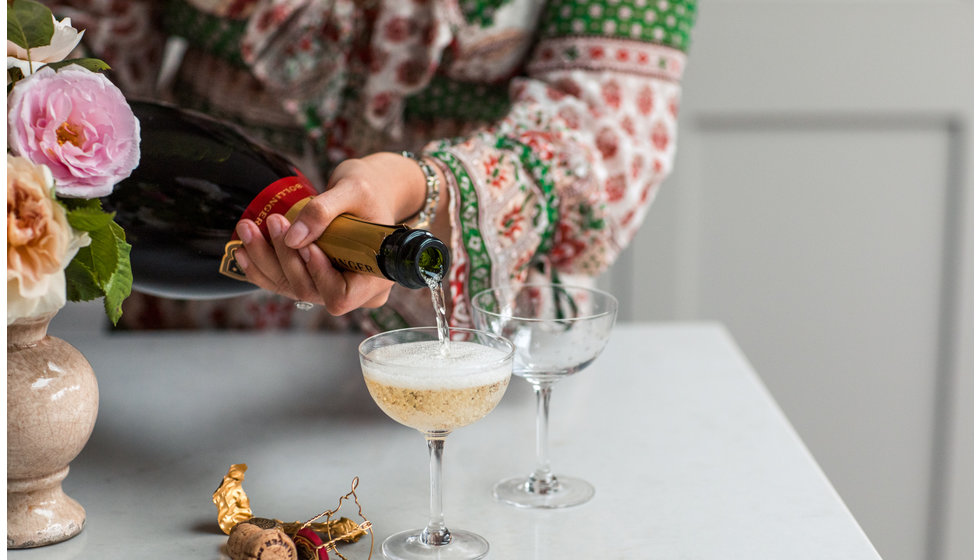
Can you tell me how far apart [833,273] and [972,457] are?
18.2 inches

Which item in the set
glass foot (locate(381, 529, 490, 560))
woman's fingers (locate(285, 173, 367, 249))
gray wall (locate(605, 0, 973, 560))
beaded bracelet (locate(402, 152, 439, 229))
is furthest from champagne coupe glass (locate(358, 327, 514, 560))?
gray wall (locate(605, 0, 973, 560))

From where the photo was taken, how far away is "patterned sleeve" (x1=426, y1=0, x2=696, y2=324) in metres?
1.06

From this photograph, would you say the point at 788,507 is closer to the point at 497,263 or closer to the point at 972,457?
the point at 497,263

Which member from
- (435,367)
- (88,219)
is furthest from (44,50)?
(435,367)

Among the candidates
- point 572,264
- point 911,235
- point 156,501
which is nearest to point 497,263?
point 572,264

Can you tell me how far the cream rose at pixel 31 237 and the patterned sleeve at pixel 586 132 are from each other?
1.57 ft

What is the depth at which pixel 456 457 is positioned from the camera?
3.09ft

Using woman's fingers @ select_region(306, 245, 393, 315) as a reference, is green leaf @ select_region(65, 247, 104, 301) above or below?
→ above

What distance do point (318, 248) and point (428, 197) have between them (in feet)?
0.60

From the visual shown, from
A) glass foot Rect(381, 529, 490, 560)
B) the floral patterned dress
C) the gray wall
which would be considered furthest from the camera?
the gray wall

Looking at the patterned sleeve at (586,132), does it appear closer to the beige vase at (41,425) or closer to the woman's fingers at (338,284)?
the woman's fingers at (338,284)

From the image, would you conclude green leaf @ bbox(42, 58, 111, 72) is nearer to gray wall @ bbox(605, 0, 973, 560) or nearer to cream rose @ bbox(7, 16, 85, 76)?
cream rose @ bbox(7, 16, 85, 76)

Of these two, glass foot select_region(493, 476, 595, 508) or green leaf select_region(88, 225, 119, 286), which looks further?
glass foot select_region(493, 476, 595, 508)

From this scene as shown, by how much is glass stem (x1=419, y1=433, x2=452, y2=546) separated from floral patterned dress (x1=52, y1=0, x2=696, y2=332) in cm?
28
